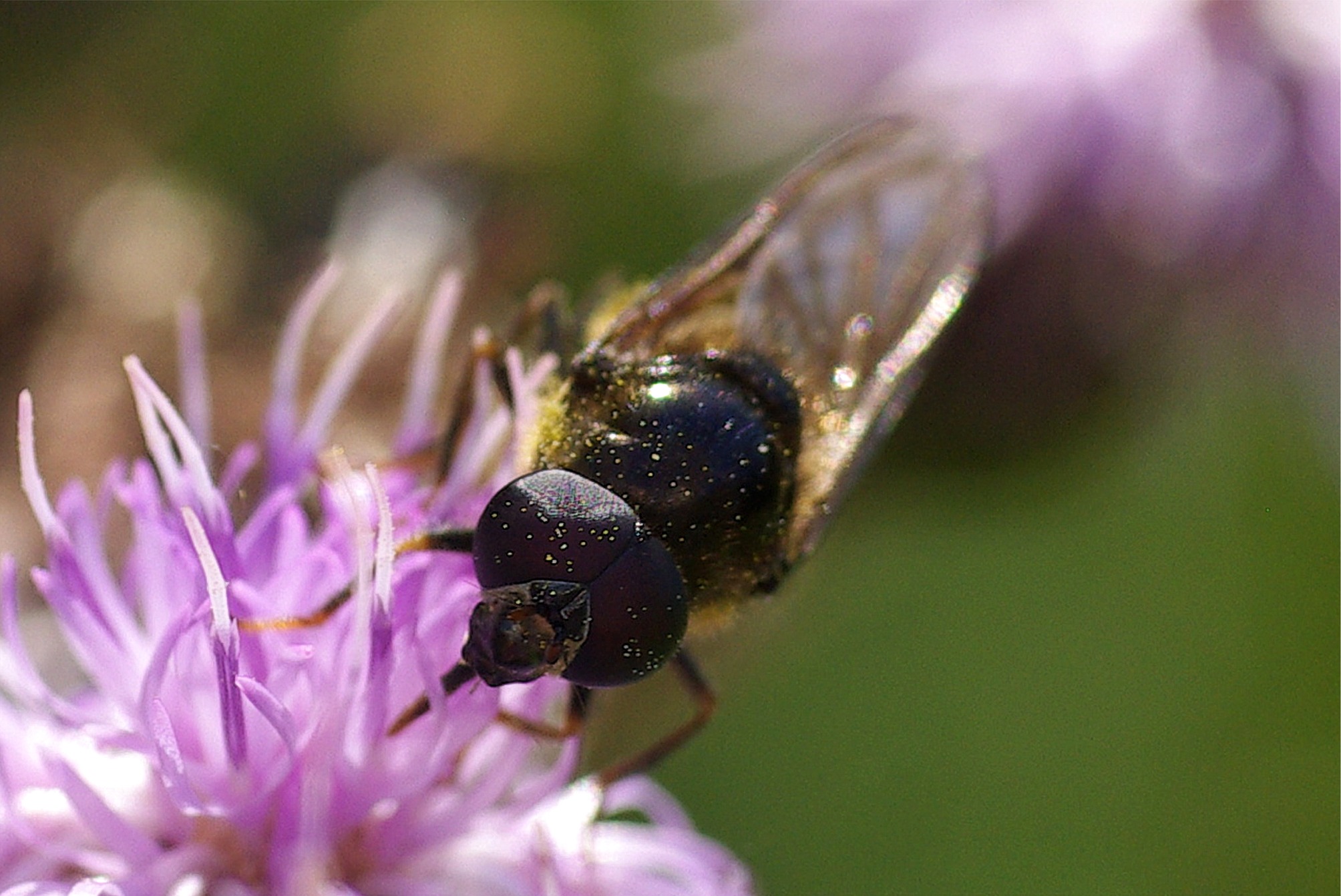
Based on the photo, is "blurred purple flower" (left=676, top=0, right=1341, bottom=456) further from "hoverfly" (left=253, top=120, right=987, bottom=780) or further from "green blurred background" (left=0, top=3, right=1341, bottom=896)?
"hoverfly" (left=253, top=120, right=987, bottom=780)

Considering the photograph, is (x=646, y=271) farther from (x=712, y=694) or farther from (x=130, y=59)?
(x=712, y=694)

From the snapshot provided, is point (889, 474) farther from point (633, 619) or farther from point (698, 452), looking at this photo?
point (633, 619)

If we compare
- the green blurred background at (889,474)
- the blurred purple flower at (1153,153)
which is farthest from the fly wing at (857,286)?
the blurred purple flower at (1153,153)

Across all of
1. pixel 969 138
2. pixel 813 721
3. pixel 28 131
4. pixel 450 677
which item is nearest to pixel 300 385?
pixel 28 131

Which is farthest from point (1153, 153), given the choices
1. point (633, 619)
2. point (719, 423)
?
point (633, 619)

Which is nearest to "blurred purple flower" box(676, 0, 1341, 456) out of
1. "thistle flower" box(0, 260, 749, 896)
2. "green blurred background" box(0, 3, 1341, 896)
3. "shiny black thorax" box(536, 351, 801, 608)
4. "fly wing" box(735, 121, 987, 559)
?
"green blurred background" box(0, 3, 1341, 896)

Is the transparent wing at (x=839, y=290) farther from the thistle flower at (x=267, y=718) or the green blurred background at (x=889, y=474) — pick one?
the green blurred background at (x=889, y=474)
